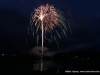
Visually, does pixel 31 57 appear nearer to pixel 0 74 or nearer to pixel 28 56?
pixel 28 56

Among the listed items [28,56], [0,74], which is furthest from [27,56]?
[0,74]

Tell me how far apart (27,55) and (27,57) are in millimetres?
1566

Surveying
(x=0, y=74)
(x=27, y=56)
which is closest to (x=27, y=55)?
(x=27, y=56)

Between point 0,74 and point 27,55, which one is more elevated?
point 27,55

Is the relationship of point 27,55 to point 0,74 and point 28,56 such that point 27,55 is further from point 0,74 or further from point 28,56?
point 0,74

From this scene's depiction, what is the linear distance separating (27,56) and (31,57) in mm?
2523

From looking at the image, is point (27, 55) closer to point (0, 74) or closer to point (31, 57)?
point (31, 57)

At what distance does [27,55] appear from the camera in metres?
60.6

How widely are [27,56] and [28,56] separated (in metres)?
0.67

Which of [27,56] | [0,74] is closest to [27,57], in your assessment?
[27,56]

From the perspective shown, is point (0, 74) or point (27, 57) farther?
point (27, 57)

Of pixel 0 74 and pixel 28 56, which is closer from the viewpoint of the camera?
pixel 0 74

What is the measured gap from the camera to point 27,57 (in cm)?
5931

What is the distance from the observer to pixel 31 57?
61.2 m
